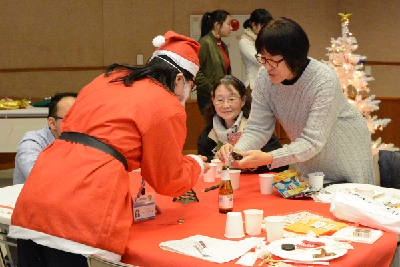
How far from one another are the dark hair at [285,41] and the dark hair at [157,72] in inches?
21.3

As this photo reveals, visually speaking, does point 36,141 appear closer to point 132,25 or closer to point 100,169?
point 100,169

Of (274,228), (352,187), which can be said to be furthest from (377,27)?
(274,228)

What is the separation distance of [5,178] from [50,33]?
2.92 m

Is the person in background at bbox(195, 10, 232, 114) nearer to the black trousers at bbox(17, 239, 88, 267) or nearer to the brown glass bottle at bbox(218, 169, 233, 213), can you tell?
the brown glass bottle at bbox(218, 169, 233, 213)

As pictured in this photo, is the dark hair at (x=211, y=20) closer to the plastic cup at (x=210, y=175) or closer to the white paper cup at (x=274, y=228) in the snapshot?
the plastic cup at (x=210, y=175)

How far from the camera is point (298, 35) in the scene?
2.10m

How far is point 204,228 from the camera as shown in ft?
5.48

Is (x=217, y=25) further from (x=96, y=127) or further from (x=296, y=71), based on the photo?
(x=96, y=127)

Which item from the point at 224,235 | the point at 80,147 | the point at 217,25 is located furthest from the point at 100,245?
the point at 217,25

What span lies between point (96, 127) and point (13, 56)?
709cm

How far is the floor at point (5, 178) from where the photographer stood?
5.84 meters

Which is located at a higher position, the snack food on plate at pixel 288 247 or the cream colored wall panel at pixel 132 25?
the cream colored wall panel at pixel 132 25

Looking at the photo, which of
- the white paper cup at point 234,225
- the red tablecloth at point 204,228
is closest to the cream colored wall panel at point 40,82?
the red tablecloth at point 204,228

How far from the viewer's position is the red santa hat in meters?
1.75
